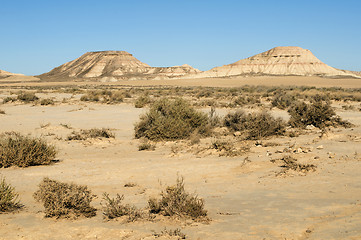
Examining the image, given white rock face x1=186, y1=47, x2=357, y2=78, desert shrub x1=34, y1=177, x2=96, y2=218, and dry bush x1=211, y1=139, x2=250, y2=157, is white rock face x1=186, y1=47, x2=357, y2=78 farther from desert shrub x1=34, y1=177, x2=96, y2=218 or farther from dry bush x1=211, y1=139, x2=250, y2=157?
desert shrub x1=34, y1=177, x2=96, y2=218

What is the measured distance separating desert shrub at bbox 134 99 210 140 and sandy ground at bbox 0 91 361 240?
2.35 ft

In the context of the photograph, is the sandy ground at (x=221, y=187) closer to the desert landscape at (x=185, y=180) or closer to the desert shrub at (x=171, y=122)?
the desert landscape at (x=185, y=180)

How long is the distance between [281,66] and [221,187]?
15365cm

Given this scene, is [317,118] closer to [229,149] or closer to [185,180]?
[229,149]

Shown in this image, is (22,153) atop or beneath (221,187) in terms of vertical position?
atop

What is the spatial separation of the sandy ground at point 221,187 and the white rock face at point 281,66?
453 ft

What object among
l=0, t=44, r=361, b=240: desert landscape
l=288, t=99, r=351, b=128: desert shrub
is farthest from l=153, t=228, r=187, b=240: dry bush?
l=288, t=99, r=351, b=128: desert shrub

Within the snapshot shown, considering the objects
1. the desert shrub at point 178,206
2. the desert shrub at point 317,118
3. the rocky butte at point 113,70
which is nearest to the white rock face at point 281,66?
the rocky butte at point 113,70

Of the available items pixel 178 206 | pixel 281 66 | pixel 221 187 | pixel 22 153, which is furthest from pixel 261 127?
pixel 281 66

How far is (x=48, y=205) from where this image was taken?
19.1 feet

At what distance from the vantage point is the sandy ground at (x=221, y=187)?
202 inches

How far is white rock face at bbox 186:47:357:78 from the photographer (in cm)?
15062

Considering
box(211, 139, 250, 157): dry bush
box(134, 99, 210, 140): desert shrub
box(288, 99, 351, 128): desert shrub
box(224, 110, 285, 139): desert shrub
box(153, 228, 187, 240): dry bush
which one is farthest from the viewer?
box(288, 99, 351, 128): desert shrub

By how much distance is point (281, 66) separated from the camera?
506 ft
